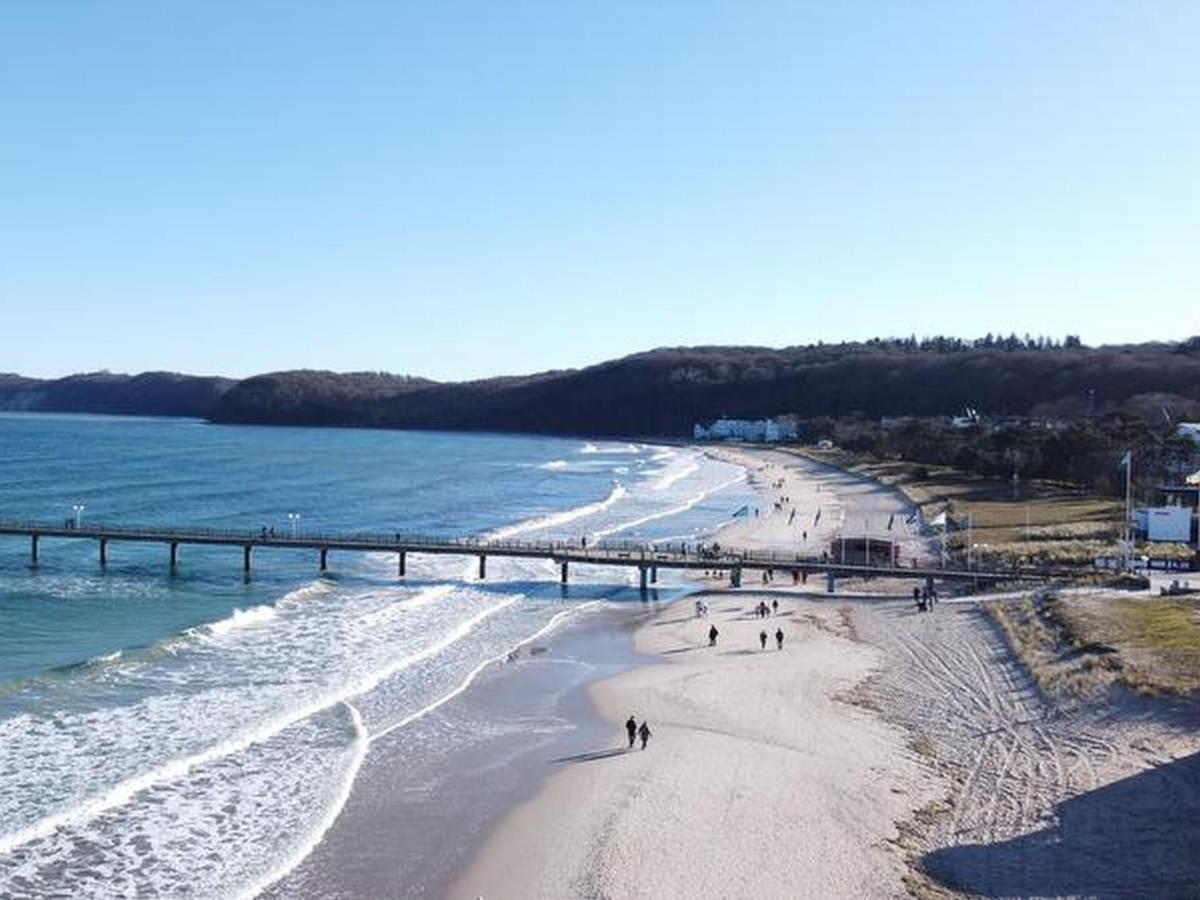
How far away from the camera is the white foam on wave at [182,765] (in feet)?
68.2

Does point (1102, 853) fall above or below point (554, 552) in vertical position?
below

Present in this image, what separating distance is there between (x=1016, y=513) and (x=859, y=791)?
48.4 meters

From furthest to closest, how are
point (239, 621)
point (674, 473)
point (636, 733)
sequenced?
point (674, 473) → point (239, 621) → point (636, 733)

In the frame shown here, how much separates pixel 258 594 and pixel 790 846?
31856 millimetres

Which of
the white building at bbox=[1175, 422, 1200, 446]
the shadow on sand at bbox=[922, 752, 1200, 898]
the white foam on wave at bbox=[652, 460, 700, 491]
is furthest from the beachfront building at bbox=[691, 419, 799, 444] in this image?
the shadow on sand at bbox=[922, 752, 1200, 898]

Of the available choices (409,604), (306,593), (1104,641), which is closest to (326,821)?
(1104,641)

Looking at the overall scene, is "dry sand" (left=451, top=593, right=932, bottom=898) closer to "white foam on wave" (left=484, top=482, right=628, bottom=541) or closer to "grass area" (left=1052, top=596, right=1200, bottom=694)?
"grass area" (left=1052, top=596, right=1200, bottom=694)

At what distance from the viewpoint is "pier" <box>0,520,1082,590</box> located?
159 ft

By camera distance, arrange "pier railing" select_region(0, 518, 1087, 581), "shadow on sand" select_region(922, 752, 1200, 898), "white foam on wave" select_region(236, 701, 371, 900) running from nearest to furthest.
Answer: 1. "shadow on sand" select_region(922, 752, 1200, 898)
2. "white foam on wave" select_region(236, 701, 371, 900)
3. "pier railing" select_region(0, 518, 1087, 581)

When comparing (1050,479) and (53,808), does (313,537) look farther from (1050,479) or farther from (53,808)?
(1050,479)

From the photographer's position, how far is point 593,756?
1035 inches

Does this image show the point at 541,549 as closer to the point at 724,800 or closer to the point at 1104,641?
the point at 1104,641

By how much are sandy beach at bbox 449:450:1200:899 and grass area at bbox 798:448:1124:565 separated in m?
17.1

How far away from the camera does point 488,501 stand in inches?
3383
